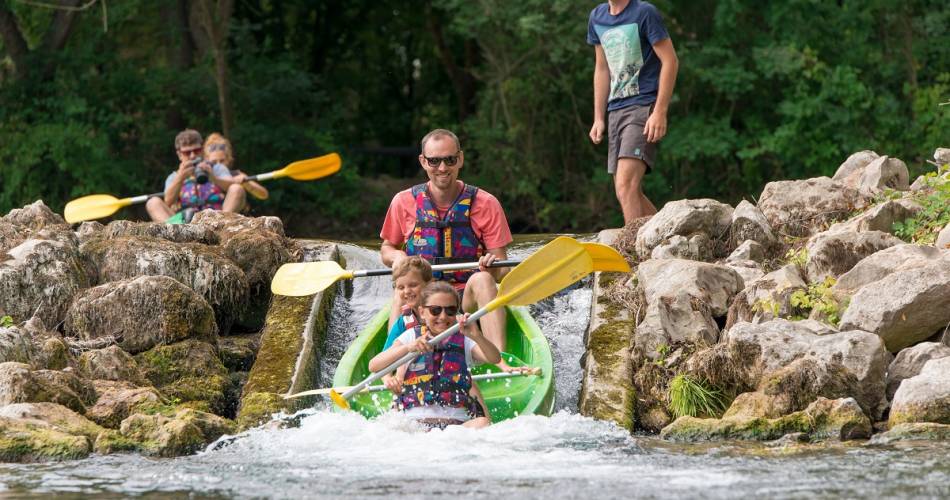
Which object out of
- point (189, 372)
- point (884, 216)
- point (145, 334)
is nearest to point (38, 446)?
point (189, 372)

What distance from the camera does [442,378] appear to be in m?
5.75

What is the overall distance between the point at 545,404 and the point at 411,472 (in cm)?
102

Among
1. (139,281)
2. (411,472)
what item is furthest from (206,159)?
(411,472)

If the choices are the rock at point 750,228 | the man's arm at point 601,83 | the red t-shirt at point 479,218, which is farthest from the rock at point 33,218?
the rock at point 750,228

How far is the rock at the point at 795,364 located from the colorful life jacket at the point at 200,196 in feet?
14.3

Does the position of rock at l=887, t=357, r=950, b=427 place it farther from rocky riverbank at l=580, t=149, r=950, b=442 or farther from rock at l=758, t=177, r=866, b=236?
rock at l=758, t=177, r=866, b=236

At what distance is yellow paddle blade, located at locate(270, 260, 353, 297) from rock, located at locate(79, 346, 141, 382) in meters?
0.79

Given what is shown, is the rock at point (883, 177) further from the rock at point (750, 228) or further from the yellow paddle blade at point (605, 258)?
the yellow paddle blade at point (605, 258)

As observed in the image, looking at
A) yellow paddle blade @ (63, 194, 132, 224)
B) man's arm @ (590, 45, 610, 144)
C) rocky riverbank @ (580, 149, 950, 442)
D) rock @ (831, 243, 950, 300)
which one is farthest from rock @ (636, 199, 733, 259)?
yellow paddle blade @ (63, 194, 132, 224)

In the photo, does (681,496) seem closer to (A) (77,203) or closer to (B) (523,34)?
(A) (77,203)

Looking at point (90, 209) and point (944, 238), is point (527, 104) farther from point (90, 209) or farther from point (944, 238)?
point (944, 238)

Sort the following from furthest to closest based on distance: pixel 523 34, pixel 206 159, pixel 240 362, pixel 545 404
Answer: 1. pixel 523 34
2. pixel 206 159
3. pixel 240 362
4. pixel 545 404

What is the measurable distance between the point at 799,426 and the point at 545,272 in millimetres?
1276

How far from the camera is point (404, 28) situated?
59.4 feet
